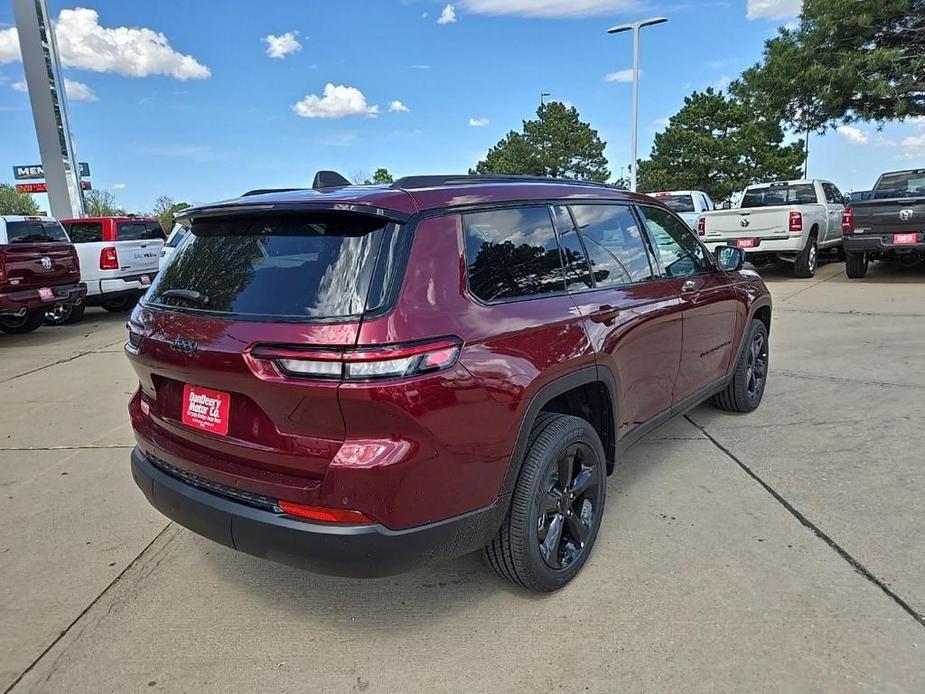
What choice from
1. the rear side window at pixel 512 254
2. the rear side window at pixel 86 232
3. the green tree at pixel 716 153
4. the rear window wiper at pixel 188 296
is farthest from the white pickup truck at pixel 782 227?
the green tree at pixel 716 153

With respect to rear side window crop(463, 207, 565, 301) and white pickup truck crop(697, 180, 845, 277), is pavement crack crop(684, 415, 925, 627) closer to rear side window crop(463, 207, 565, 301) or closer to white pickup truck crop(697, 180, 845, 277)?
rear side window crop(463, 207, 565, 301)

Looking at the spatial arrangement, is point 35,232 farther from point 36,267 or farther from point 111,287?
point 111,287

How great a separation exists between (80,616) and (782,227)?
1294 centimetres

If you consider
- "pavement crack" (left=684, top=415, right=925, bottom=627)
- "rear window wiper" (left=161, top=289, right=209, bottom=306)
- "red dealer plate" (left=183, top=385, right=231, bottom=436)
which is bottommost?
"pavement crack" (left=684, top=415, right=925, bottom=627)

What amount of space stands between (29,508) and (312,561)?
8.42ft

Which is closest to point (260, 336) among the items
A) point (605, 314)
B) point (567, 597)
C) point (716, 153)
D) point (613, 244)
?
point (605, 314)

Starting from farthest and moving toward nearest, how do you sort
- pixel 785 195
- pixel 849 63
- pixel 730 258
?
pixel 849 63, pixel 785 195, pixel 730 258

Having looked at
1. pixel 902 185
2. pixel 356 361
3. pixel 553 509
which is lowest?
pixel 553 509

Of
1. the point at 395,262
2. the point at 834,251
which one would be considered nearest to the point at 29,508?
the point at 395,262

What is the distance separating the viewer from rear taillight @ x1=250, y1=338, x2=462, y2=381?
6.63ft

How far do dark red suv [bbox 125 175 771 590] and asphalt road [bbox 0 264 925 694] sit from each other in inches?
12.7

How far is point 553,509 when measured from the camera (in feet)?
8.87

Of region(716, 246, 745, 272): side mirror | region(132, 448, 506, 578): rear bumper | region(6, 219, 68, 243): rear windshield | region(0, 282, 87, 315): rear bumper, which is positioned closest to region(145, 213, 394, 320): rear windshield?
region(132, 448, 506, 578): rear bumper

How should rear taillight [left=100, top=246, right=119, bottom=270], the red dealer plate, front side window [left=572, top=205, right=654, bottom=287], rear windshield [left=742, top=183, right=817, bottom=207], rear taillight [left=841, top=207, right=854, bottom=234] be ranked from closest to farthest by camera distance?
Result: the red dealer plate, front side window [left=572, top=205, right=654, bottom=287], rear taillight [left=100, top=246, right=119, bottom=270], rear taillight [left=841, top=207, right=854, bottom=234], rear windshield [left=742, top=183, right=817, bottom=207]
